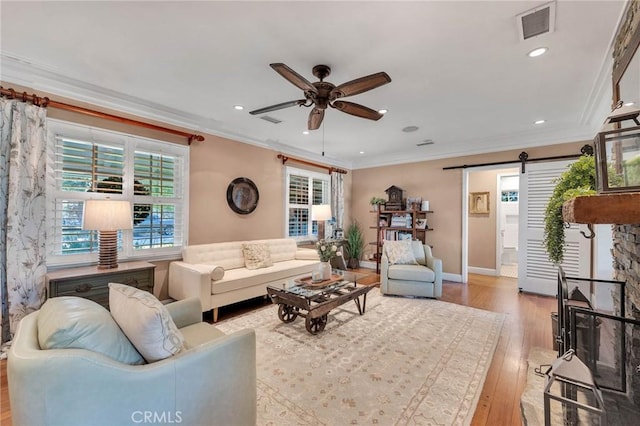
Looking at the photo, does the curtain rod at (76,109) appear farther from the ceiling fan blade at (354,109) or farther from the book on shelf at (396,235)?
the book on shelf at (396,235)

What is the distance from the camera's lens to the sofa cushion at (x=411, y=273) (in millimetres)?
4039

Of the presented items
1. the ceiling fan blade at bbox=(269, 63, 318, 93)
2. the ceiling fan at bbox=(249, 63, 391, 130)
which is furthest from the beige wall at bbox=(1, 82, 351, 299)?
the ceiling fan blade at bbox=(269, 63, 318, 93)

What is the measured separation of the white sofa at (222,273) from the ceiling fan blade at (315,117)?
78.4 inches

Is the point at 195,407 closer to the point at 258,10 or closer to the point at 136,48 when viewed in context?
the point at 258,10

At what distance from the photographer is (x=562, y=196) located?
1.96 m

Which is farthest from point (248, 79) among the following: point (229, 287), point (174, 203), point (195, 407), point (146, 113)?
point (195, 407)

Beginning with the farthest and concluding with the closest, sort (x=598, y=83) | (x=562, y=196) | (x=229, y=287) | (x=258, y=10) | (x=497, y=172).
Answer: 1. (x=497, y=172)
2. (x=229, y=287)
3. (x=598, y=83)
4. (x=562, y=196)
5. (x=258, y=10)

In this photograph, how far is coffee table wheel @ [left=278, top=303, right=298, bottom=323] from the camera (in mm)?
3143

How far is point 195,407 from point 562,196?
2.64 metres

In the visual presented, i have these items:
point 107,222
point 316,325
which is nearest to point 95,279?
point 107,222

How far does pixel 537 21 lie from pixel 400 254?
3.23 meters

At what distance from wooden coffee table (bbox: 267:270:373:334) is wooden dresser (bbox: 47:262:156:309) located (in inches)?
54.5

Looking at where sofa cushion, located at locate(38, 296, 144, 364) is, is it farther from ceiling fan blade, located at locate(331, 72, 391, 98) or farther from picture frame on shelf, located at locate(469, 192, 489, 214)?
picture frame on shelf, located at locate(469, 192, 489, 214)

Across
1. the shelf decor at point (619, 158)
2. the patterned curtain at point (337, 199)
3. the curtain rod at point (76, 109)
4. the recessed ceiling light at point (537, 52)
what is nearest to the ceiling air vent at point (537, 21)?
the recessed ceiling light at point (537, 52)
